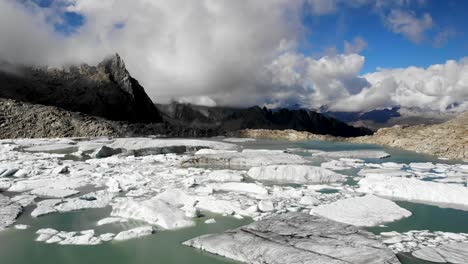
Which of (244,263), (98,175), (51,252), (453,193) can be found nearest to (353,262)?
(244,263)

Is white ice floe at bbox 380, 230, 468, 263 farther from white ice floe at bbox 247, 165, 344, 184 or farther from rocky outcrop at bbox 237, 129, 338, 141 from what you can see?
rocky outcrop at bbox 237, 129, 338, 141

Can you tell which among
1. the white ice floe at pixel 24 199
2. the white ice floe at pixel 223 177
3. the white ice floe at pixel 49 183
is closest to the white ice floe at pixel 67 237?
the white ice floe at pixel 24 199

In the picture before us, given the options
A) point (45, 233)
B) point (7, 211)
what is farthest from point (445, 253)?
point (7, 211)

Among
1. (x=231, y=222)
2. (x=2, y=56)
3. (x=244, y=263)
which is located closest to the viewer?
(x=244, y=263)

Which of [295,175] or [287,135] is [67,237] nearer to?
[295,175]

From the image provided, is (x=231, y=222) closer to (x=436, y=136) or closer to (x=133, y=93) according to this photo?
(x=436, y=136)

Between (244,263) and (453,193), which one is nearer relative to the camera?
(244,263)

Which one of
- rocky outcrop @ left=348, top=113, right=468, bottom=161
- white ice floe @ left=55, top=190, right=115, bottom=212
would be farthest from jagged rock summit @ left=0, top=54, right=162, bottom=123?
white ice floe @ left=55, top=190, right=115, bottom=212
